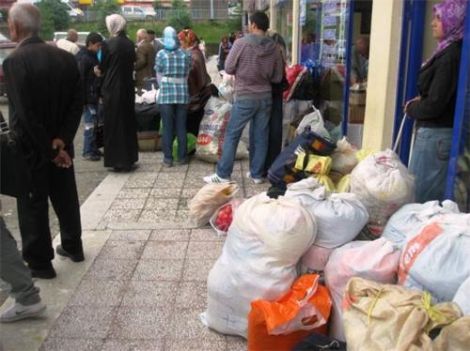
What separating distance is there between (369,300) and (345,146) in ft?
7.64

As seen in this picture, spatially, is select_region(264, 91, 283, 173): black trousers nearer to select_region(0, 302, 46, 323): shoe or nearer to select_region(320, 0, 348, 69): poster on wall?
select_region(320, 0, 348, 69): poster on wall

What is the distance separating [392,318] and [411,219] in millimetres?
935

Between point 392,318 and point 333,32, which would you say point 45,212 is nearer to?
point 392,318

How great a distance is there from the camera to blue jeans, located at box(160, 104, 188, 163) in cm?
699

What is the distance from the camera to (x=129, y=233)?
15.8 feet

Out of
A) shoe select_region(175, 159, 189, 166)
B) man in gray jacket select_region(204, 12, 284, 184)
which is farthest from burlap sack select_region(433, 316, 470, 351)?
shoe select_region(175, 159, 189, 166)

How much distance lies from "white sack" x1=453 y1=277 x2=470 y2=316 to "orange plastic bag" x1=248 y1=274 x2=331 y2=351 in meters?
0.68

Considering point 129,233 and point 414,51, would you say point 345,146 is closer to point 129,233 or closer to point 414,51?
point 414,51

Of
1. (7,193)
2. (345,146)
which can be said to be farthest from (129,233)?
(345,146)

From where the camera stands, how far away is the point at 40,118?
12.1 feet

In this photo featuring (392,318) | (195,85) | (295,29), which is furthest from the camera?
(295,29)

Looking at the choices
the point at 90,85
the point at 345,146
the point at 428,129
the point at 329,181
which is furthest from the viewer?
the point at 90,85

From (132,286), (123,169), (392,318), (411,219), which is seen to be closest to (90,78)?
(123,169)

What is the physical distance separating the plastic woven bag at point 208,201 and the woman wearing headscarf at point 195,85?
280 centimetres
